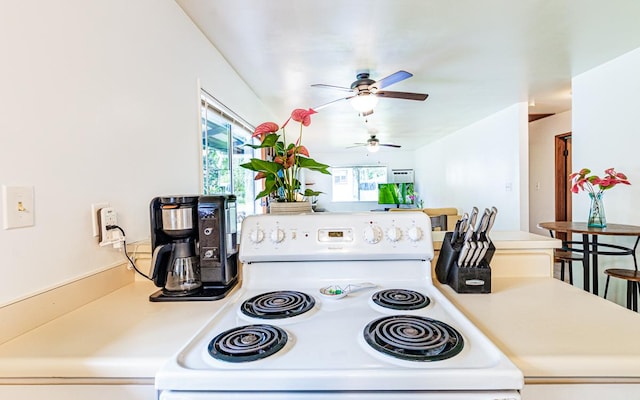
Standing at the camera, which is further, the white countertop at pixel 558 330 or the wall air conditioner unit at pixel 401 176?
the wall air conditioner unit at pixel 401 176

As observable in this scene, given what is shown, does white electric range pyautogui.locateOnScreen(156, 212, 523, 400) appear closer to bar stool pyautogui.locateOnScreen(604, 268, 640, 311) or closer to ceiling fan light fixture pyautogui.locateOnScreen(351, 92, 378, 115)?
ceiling fan light fixture pyautogui.locateOnScreen(351, 92, 378, 115)

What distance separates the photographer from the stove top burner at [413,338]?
0.61m

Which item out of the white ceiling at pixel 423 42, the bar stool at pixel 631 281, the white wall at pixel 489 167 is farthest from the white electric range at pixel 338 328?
the white wall at pixel 489 167

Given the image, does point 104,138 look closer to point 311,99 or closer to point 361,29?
point 361,29

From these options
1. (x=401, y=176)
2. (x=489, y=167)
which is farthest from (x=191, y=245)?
(x=401, y=176)

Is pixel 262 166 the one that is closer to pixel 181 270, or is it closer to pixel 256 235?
pixel 256 235

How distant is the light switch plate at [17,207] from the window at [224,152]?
115 cm

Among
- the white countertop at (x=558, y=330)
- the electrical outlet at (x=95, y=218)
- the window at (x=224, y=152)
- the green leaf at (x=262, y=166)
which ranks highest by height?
the window at (x=224, y=152)

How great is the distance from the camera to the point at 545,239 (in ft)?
3.99

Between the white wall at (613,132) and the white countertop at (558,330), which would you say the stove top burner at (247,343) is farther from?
the white wall at (613,132)

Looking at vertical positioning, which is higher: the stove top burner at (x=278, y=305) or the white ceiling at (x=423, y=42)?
the white ceiling at (x=423, y=42)

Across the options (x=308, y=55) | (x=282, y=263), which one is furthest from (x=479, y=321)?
(x=308, y=55)

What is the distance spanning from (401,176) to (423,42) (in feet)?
21.5

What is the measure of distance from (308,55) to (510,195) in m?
3.45
